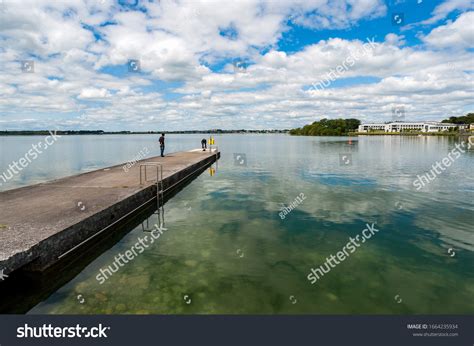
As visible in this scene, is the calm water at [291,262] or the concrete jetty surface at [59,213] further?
the concrete jetty surface at [59,213]

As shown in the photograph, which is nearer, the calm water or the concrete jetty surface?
the calm water

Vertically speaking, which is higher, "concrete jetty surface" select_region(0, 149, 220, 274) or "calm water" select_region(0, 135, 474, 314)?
"concrete jetty surface" select_region(0, 149, 220, 274)

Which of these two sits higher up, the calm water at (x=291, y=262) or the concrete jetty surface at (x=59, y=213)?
the concrete jetty surface at (x=59, y=213)

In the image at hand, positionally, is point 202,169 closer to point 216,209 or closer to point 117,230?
point 216,209

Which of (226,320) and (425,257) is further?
(425,257)

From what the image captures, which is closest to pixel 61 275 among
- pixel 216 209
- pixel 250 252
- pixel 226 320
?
pixel 226 320

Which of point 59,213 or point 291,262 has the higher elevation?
point 59,213

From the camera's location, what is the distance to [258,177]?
2445cm

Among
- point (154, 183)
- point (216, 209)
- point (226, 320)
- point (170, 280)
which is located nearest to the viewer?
point (226, 320)

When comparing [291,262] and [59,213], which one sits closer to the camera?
[291,262]

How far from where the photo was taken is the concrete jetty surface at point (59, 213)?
682 centimetres

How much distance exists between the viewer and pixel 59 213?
9.13 metres

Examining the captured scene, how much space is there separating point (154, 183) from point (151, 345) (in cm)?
1092

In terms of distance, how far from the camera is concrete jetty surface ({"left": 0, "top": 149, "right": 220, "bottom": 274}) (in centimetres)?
682
